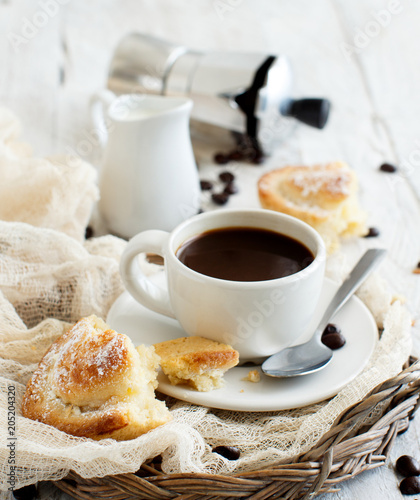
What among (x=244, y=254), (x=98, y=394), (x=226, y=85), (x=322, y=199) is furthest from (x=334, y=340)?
(x=226, y=85)

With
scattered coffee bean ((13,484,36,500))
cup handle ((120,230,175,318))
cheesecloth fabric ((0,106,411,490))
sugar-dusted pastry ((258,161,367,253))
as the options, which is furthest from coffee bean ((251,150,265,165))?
scattered coffee bean ((13,484,36,500))

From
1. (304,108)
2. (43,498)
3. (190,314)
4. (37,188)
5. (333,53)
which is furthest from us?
(333,53)

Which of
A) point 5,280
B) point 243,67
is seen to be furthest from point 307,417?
point 243,67

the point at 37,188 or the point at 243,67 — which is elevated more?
the point at 243,67

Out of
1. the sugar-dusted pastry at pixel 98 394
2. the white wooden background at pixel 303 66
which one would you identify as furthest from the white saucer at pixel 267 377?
the white wooden background at pixel 303 66

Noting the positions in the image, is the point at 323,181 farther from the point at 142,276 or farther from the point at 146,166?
the point at 142,276

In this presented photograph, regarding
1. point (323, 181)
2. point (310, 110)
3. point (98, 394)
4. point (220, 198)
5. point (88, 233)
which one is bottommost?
point (88, 233)

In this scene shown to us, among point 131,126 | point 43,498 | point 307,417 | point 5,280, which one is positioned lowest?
point 43,498

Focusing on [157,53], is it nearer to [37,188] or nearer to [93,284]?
[37,188]
